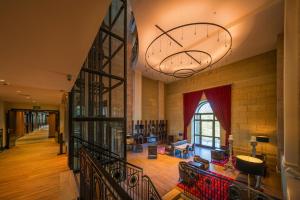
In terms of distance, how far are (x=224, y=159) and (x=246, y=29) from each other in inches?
257

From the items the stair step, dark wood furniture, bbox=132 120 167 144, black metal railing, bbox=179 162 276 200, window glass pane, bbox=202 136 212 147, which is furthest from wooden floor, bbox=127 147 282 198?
window glass pane, bbox=202 136 212 147

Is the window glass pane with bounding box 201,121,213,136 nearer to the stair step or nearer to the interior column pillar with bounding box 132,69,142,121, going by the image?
the interior column pillar with bounding box 132,69,142,121

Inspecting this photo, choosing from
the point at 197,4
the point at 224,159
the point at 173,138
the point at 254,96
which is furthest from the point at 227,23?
the point at 173,138

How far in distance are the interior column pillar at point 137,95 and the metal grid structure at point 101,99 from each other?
4.69m

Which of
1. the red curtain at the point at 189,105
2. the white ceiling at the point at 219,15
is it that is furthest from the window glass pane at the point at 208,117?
the white ceiling at the point at 219,15

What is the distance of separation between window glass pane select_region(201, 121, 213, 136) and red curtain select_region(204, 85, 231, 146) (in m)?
1.35

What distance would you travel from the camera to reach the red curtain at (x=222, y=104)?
8.66 metres

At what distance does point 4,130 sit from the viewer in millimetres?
7469

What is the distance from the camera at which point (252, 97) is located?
7805 mm

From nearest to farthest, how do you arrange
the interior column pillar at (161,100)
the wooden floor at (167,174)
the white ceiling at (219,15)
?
the white ceiling at (219,15) < the wooden floor at (167,174) < the interior column pillar at (161,100)

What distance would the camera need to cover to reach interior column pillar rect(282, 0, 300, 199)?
8.05 ft

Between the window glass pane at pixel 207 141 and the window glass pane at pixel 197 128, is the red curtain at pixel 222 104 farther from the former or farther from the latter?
the window glass pane at pixel 197 128

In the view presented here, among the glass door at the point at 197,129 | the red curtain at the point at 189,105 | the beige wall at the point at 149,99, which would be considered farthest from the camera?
the beige wall at the point at 149,99

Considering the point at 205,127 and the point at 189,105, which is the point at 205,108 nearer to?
the point at 189,105
